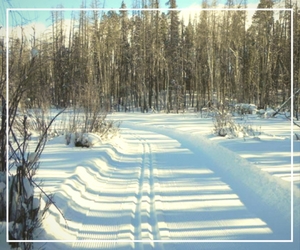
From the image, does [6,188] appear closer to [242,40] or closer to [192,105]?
[242,40]

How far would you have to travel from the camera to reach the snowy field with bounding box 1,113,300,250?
297 cm

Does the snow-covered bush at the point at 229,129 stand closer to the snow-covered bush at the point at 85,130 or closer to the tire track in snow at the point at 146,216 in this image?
the snow-covered bush at the point at 85,130

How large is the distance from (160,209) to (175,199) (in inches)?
18.6

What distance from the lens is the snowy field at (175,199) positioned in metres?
2.97

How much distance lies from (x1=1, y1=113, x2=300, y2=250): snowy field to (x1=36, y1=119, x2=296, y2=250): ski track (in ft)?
0.03

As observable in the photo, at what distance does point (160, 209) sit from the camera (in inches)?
148

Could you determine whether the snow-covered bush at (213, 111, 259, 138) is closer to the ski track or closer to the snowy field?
the snowy field

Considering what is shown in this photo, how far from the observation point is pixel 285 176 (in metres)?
4.47

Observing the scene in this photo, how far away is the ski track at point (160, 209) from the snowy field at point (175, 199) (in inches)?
0.4

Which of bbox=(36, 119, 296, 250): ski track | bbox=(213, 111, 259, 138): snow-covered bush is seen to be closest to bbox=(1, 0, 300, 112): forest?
bbox=(213, 111, 259, 138): snow-covered bush

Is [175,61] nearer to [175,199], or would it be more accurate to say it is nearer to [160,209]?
[175,199]

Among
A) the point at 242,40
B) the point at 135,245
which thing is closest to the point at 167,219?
the point at 135,245

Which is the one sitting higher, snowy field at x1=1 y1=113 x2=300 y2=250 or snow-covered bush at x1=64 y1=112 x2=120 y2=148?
snow-covered bush at x1=64 y1=112 x2=120 y2=148

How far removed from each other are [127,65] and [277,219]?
28.0 metres
